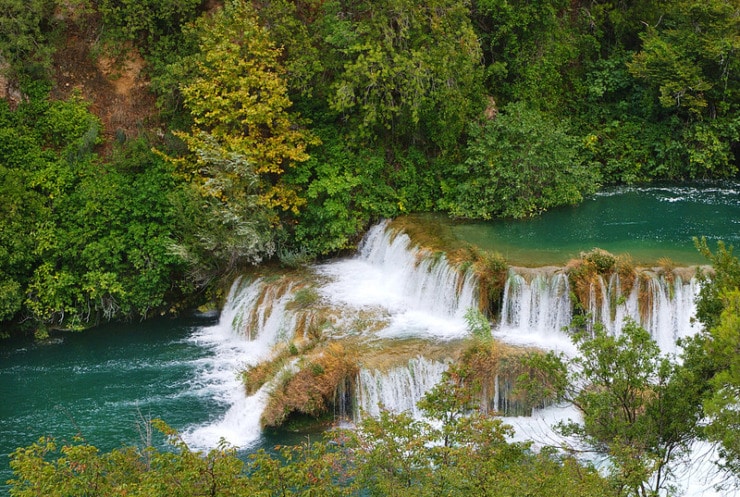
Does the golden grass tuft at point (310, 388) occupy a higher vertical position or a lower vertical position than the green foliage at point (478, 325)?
lower

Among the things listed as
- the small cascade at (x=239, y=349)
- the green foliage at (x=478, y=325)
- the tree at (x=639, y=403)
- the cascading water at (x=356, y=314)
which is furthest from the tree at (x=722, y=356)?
the small cascade at (x=239, y=349)

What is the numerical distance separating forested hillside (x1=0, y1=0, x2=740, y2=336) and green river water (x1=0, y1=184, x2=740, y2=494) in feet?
2.74

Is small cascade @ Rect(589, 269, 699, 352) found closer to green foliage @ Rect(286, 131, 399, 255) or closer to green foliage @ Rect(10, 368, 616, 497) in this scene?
green foliage @ Rect(286, 131, 399, 255)

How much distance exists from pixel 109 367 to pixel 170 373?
4.79ft

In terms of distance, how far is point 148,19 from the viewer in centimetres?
2089

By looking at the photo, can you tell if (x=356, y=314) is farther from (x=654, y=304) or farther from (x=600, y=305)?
(x=654, y=304)

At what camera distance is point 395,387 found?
14930 millimetres

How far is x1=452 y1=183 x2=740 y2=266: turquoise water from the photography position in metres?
17.9

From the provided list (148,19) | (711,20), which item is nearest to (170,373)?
(148,19)

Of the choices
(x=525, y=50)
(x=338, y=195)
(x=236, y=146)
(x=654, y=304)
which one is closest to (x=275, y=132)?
(x=236, y=146)

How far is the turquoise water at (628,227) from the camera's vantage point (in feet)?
58.7

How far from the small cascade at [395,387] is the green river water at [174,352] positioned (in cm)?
186

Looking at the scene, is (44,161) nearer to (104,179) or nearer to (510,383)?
(104,179)

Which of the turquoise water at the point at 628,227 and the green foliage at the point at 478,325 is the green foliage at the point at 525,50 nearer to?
the turquoise water at the point at 628,227
